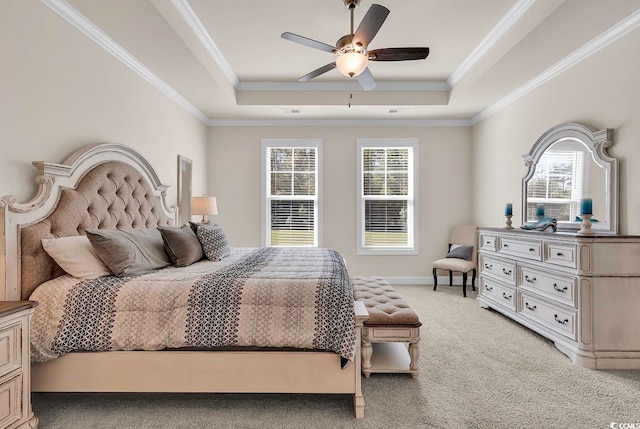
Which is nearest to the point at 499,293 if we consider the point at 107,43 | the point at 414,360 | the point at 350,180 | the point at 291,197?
the point at 414,360

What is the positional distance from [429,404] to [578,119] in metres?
3.00

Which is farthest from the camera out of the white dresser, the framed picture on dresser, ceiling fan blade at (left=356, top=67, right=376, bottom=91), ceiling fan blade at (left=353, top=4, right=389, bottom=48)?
the framed picture on dresser

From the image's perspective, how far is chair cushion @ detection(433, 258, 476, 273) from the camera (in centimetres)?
452

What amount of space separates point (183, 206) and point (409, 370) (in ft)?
11.2

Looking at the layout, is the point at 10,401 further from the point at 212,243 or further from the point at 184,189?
the point at 184,189

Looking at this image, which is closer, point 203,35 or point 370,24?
point 370,24

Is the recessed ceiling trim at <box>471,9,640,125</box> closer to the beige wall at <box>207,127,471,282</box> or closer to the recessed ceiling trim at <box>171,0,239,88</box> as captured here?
the beige wall at <box>207,127,471,282</box>

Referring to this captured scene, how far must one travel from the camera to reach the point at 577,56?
3094 mm

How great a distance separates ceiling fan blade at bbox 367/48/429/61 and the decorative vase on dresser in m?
2.74

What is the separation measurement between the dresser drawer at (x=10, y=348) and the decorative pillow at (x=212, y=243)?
Answer: 4.73ft

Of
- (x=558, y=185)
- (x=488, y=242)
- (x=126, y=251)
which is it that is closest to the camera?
(x=126, y=251)

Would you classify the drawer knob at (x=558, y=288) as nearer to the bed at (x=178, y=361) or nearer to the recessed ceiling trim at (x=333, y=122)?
the bed at (x=178, y=361)

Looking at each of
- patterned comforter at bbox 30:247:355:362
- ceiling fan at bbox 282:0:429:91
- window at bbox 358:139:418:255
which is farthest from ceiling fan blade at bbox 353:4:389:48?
window at bbox 358:139:418:255

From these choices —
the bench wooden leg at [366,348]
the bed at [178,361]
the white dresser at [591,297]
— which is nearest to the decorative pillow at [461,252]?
the white dresser at [591,297]
